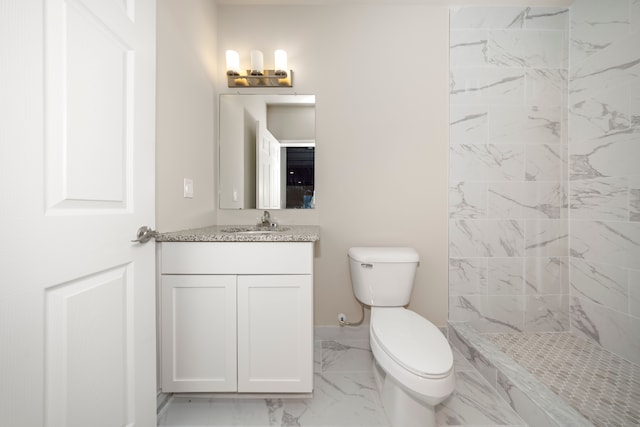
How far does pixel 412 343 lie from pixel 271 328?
0.64 m

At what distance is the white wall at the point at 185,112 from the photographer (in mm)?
1311

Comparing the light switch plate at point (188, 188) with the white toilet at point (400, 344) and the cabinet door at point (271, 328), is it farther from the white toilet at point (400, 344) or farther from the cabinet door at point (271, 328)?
the white toilet at point (400, 344)

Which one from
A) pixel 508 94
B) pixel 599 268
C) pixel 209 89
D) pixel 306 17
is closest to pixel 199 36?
pixel 209 89

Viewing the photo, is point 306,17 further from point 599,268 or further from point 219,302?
point 599,268

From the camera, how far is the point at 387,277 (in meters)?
Result: 1.64

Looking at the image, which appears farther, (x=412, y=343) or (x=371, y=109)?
(x=371, y=109)

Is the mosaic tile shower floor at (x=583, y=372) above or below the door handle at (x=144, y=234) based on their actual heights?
below

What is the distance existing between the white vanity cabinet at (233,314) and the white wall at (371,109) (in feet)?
2.27

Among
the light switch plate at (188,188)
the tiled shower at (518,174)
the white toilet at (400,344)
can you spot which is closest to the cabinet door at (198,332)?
the light switch plate at (188,188)

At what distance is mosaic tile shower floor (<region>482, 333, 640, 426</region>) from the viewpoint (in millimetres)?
1209

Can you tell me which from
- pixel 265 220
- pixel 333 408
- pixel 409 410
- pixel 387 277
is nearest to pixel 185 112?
pixel 265 220

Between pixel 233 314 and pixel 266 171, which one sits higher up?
pixel 266 171

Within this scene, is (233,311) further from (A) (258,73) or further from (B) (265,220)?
(A) (258,73)

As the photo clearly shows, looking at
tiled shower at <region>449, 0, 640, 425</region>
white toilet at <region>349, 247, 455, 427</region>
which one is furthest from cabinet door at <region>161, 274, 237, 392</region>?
tiled shower at <region>449, 0, 640, 425</region>
